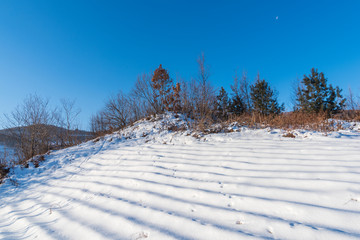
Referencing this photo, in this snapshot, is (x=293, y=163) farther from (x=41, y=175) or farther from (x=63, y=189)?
(x=41, y=175)

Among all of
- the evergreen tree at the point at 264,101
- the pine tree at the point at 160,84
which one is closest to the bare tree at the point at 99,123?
the pine tree at the point at 160,84

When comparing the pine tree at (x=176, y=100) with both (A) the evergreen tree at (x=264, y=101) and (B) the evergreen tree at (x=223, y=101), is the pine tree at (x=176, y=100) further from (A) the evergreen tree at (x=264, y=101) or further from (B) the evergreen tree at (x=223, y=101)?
(A) the evergreen tree at (x=264, y=101)

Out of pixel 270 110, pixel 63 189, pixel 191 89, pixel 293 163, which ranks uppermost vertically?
pixel 191 89

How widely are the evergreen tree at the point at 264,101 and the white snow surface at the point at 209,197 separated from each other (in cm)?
889

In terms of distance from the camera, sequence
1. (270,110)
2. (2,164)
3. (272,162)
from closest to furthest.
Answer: (272,162) < (2,164) < (270,110)

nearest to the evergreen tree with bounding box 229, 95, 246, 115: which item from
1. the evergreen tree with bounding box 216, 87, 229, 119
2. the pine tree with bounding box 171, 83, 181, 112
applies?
the evergreen tree with bounding box 216, 87, 229, 119

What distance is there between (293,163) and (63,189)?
4.70 meters

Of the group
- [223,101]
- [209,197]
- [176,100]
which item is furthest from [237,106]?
[209,197]

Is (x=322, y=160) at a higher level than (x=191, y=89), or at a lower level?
lower

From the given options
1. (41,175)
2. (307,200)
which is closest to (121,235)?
(307,200)

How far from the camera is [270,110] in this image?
11.5 meters

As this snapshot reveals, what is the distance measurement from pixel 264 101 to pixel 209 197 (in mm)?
12630

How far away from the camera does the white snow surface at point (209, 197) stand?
1.26 meters

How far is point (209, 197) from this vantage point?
177cm
